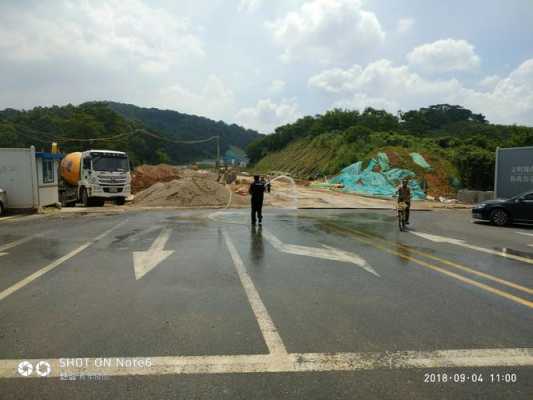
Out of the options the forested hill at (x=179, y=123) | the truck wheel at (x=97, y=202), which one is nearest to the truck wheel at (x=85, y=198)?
the truck wheel at (x=97, y=202)

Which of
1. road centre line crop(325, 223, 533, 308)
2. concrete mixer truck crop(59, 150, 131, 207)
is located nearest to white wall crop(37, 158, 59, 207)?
concrete mixer truck crop(59, 150, 131, 207)

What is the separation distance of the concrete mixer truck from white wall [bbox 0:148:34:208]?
13.5 ft

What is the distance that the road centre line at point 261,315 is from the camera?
154 inches

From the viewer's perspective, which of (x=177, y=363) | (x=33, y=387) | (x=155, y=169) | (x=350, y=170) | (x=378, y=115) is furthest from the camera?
(x=378, y=115)

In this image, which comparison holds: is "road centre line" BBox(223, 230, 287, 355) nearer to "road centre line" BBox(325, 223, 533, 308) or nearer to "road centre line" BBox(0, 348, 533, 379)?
"road centre line" BBox(0, 348, 533, 379)

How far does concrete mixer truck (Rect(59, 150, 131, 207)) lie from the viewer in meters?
21.3

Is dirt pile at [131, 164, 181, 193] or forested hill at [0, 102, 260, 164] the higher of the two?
forested hill at [0, 102, 260, 164]

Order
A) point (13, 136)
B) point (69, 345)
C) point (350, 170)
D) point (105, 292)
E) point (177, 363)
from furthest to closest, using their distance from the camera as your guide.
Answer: point (13, 136), point (350, 170), point (105, 292), point (69, 345), point (177, 363)

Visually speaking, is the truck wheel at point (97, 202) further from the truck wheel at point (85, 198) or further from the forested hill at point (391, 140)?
the forested hill at point (391, 140)

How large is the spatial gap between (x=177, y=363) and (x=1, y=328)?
89.7 inches

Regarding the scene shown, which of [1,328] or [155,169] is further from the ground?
[155,169]

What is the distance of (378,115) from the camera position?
302 ft

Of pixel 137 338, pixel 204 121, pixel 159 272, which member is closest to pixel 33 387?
pixel 137 338

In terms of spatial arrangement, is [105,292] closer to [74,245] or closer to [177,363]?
[177,363]
